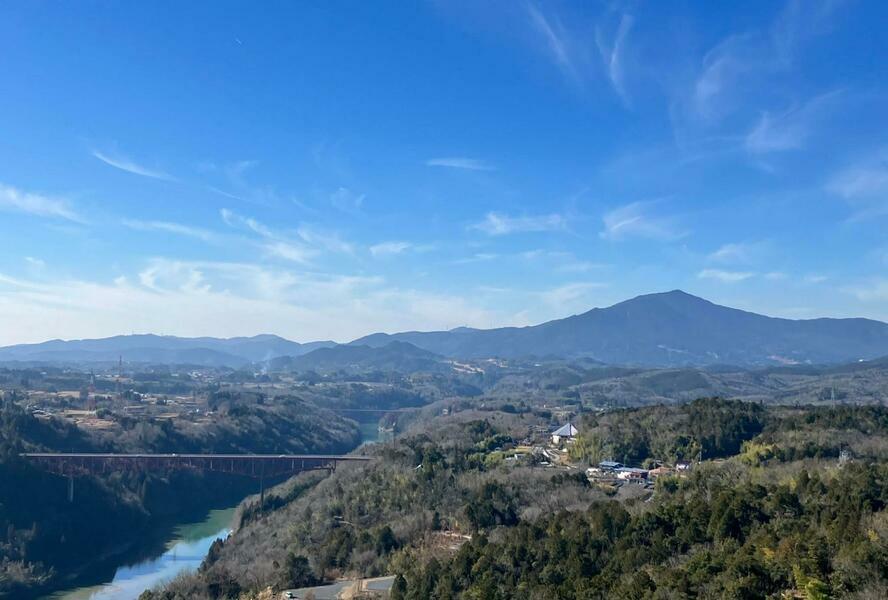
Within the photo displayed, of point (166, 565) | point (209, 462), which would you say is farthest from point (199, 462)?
point (166, 565)

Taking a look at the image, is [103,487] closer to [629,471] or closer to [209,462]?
[209,462]

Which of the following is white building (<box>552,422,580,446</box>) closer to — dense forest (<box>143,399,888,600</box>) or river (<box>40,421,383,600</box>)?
dense forest (<box>143,399,888,600</box>)

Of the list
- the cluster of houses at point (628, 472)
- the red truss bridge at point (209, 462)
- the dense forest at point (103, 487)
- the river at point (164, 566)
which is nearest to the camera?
the cluster of houses at point (628, 472)

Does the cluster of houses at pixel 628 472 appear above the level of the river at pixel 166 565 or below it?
above

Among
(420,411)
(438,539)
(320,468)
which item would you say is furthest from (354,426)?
(438,539)

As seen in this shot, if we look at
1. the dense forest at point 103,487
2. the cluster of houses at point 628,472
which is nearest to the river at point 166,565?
the dense forest at point 103,487

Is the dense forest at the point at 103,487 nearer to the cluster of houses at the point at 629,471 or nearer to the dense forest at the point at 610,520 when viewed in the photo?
the dense forest at the point at 610,520


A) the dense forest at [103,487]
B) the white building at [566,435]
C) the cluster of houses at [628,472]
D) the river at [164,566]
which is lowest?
the river at [164,566]
